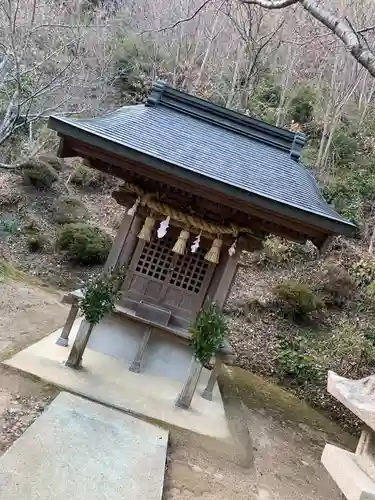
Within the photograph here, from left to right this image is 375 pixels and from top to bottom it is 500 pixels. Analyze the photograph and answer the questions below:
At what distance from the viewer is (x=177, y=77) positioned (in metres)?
17.0

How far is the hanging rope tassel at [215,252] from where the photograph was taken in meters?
6.14

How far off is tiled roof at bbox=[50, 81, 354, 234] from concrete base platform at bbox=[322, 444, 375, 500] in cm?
280

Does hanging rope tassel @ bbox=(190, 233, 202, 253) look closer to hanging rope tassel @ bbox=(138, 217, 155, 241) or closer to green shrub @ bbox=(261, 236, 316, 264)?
hanging rope tassel @ bbox=(138, 217, 155, 241)

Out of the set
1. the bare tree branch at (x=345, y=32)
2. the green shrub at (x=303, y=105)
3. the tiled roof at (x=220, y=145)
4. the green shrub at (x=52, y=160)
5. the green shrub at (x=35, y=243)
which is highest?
the green shrub at (x=303, y=105)

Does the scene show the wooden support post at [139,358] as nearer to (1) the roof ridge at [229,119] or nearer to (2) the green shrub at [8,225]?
(1) the roof ridge at [229,119]

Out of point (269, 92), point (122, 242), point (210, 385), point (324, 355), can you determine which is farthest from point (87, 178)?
point (210, 385)

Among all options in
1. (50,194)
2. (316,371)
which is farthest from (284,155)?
(50,194)

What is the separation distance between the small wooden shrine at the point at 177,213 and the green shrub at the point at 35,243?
5535mm

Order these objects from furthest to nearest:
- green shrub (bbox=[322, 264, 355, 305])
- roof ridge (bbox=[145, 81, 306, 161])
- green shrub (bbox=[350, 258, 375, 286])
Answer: green shrub (bbox=[350, 258, 375, 286]) → green shrub (bbox=[322, 264, 355, 305]) → roof ridge (bbox=[145, 81, 306, 161])

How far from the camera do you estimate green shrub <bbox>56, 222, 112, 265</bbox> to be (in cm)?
1154

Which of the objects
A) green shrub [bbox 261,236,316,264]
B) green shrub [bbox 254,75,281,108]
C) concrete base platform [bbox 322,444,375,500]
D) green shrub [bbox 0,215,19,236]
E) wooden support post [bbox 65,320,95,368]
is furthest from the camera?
green shrub [bbox 254,75,281,108]

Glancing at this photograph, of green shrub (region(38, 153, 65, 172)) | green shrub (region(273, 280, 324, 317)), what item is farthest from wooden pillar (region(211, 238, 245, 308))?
green shrub (region(38, 153, 65, 172))

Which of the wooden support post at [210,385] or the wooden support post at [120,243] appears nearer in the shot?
the wooden support post at [210,385]

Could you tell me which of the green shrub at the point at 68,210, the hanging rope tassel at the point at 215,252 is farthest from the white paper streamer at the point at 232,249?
the green shrub at the point at 68,210
